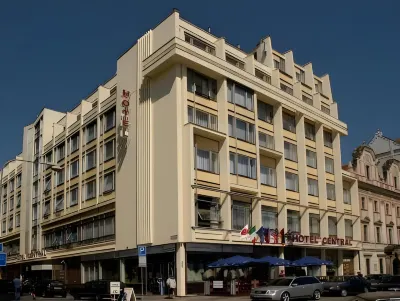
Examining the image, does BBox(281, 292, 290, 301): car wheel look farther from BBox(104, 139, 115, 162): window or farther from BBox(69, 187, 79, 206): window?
BBox(69, 187, 79, 206): window

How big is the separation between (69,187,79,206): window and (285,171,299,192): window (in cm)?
2219

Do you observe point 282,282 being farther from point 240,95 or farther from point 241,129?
point 240,95

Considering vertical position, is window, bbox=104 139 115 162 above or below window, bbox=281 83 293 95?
below

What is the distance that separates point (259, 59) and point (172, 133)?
17.4m

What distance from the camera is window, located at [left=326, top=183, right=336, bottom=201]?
5353 cm

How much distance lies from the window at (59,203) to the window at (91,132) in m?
9.21

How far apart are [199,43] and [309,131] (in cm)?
1768

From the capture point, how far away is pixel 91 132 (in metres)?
51.8

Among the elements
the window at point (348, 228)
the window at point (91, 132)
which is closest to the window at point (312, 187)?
the window at point (348, 228)

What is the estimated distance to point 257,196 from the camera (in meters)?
41.8

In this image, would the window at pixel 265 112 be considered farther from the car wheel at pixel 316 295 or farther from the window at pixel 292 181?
the car wheel at pixel 316 295

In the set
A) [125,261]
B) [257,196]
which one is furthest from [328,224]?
[125,261]

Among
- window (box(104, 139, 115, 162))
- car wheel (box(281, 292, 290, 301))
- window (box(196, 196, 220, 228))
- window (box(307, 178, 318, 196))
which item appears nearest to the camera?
car wheel (box(281, 292, 290, 301))

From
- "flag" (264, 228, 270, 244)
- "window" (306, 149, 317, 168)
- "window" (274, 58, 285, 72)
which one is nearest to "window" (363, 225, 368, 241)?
"window" (306, 149, 317, 168)
